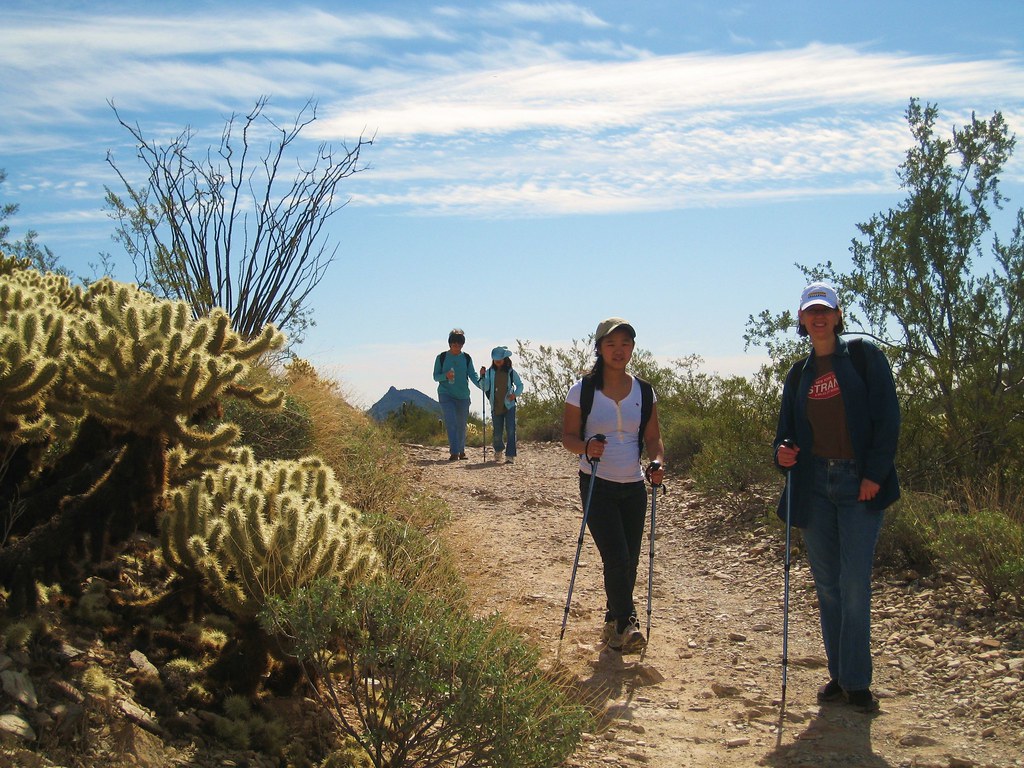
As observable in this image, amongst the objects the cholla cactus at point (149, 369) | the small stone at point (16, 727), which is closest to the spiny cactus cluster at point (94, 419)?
the cholla cactus at point (149, 369)

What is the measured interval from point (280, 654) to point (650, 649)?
2.82 metres

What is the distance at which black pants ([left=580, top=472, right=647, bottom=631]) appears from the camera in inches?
250

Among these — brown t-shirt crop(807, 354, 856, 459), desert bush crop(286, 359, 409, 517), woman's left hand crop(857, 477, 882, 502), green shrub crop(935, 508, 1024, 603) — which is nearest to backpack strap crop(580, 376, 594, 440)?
brown t-shirt crop(807, 354, 856, 459)

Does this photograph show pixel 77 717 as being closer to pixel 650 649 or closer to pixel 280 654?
pixel 280 654

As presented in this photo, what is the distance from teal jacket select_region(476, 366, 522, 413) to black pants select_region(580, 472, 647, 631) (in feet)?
31.9

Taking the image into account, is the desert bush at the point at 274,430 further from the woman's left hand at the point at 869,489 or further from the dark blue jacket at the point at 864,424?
the woman's left hand at the point at 869,489

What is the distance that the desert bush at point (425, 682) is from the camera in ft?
13.2

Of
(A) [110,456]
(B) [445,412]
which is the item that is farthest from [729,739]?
(B) [445,412]

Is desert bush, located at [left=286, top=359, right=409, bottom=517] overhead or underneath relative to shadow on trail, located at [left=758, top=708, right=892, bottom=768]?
overhead

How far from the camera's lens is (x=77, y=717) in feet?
12.3

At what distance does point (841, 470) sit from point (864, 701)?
1227 mm

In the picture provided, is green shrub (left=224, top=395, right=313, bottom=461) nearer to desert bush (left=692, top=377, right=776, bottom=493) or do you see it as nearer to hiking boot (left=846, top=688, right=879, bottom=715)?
desert bush (left=692, top=377, right=776, bottom=493)

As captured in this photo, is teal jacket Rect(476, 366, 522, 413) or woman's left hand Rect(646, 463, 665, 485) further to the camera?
teal jacket Rect(476, 366, 522, 413)

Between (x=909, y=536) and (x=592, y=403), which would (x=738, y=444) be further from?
(x=592, y=403)
